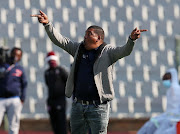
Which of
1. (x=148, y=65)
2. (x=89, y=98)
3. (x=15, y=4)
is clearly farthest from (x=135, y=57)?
(x=89, y=98)

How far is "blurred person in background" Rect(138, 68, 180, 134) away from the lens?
1047cm

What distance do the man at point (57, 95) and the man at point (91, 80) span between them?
4380 mm

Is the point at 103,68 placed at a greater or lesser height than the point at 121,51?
lesser

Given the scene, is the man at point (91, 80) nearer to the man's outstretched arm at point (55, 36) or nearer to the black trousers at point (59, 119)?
the man's outstretched arm at point (55, 36)

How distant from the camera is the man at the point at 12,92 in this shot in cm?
991

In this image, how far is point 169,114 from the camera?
419 inches

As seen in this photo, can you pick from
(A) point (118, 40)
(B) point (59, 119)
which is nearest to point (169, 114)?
(B) point (59, 119)

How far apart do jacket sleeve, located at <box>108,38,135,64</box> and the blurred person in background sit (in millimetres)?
3941

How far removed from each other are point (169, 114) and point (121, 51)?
14.2 ft

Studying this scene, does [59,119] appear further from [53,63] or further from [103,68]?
[103,68]

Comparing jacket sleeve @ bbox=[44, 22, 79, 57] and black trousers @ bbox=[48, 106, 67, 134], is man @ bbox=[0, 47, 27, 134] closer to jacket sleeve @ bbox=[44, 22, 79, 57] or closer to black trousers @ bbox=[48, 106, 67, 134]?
black trousers @ bbox=[48, 106, 67, 134]

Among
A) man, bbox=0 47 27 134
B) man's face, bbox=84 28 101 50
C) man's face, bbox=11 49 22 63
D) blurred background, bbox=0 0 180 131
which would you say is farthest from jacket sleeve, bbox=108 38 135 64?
blurred background, bbox=0 0 180 131

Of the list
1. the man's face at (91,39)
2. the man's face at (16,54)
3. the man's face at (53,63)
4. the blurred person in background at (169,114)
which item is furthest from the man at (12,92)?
the man's face at (91,39)

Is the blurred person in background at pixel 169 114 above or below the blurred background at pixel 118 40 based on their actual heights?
below
